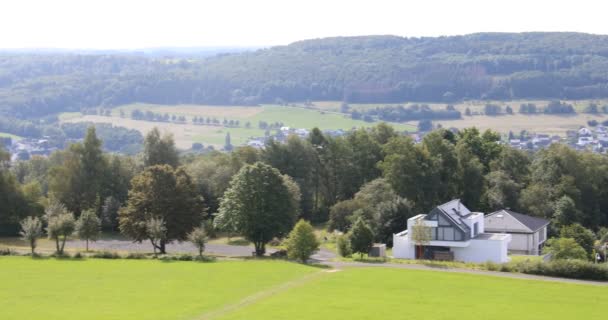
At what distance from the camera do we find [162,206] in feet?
208

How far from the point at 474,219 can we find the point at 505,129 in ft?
424

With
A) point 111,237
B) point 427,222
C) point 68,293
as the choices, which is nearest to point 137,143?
point 111,237

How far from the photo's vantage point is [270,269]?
5341cm

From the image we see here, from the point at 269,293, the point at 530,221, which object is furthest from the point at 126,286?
the point at 530,221

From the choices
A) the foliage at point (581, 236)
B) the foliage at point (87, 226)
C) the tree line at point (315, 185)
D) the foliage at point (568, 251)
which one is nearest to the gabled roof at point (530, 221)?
the foliage at point (581, 236)

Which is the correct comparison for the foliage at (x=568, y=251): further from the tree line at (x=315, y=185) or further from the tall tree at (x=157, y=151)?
the tall tree at (x=157, y=151)

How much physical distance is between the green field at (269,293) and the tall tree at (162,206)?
7.69m

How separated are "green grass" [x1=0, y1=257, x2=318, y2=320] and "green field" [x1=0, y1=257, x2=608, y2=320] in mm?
55

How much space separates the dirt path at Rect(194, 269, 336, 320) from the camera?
4006 cm

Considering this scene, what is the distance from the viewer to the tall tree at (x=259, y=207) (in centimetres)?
6194

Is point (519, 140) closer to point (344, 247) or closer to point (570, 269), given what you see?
point (344, 247)

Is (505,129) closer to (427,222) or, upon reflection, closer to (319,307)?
(427,222)

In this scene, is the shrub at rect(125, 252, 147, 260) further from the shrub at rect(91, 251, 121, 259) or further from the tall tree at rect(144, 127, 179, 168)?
the tall tree at rect(144, 127, 179, 168)

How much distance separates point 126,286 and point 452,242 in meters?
26.9
